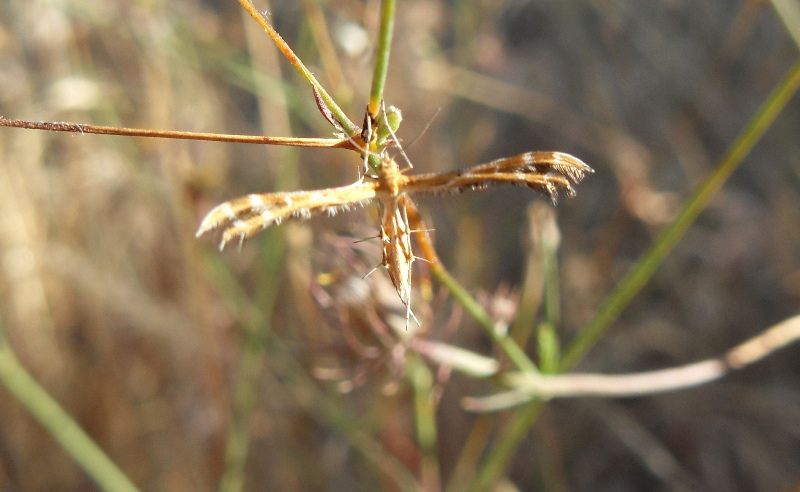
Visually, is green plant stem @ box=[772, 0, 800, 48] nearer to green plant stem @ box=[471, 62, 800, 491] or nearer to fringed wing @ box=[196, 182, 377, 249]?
green plant stem @ box=[471, 62, 800, 491]

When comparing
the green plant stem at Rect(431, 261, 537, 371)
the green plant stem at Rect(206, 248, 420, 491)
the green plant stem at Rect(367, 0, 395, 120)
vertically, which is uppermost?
the green plant stem at Rect(367, 0, 395, 120)

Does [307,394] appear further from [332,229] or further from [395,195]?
[395,195]

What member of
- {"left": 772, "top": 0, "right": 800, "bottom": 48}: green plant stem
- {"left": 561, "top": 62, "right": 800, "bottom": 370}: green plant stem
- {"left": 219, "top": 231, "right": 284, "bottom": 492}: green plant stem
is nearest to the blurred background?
{"left": 219, "top": 231, "right": 284, "bottom": 492}: green plant stem

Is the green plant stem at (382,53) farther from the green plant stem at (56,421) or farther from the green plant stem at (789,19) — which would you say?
the green plant stem at (56,421)

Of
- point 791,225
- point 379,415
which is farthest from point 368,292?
point 791,225

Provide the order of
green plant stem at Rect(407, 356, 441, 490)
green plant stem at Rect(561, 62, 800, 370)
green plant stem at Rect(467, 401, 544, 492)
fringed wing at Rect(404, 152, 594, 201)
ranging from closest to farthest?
fringed wing at Rect(404, 152, 594, 201)
green plant stem at Rect(561, 62, 800, 370)
green plant stem at Rect(467, 401, 544, 492)
green plant stem at Rect(407, 356, 441, 490)

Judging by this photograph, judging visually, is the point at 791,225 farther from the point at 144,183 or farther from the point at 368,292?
the point at 144,183

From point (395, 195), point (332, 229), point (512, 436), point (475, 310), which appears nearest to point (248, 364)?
point (332, 229)

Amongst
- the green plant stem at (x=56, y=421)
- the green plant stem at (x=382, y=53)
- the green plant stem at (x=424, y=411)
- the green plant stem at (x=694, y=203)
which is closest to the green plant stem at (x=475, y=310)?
the green plant stem at (x=694, y=203)
